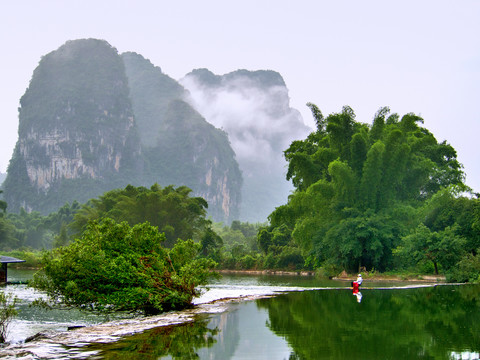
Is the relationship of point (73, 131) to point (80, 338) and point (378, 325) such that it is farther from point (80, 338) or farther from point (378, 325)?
point (378, 325)

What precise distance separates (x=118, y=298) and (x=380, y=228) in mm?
20147

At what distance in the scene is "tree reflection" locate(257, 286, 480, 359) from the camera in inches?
355

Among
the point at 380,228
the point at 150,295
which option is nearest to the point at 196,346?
the point at 150,295

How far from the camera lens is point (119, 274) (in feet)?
46.3

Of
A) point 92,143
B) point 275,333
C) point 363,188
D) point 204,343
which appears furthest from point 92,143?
point 204,343

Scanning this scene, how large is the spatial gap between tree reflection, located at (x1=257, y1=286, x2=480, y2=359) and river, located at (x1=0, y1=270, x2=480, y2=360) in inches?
0.7

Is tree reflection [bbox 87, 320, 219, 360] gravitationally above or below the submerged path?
below

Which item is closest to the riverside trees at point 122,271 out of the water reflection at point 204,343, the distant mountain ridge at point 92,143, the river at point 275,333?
the river at point 275,333

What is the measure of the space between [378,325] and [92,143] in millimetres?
146161

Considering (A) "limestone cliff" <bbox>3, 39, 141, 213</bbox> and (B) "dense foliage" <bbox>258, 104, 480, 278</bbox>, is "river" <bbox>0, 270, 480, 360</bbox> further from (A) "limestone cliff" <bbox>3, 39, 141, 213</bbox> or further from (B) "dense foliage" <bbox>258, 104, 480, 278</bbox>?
(A) "limestone cliff" <bbox>3, 39, 141, 213</bbox>

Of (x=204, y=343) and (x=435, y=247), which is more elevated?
(x=435, y=247)

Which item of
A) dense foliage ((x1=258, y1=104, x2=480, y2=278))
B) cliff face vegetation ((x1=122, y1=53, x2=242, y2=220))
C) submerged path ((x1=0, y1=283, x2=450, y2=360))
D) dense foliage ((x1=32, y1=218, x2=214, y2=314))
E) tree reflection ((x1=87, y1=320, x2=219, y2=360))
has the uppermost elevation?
cliff face vegetation ((x1=122, y1=53, x2=242, y2=220))

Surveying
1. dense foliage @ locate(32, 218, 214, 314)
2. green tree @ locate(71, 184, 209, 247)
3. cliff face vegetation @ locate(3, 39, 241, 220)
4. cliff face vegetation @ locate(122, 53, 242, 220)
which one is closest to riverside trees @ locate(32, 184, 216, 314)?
dense foliage @ locate(32, 218, 214, 314)

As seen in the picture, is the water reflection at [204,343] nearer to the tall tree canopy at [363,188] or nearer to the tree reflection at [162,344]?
the tree reflection at [162,344]
